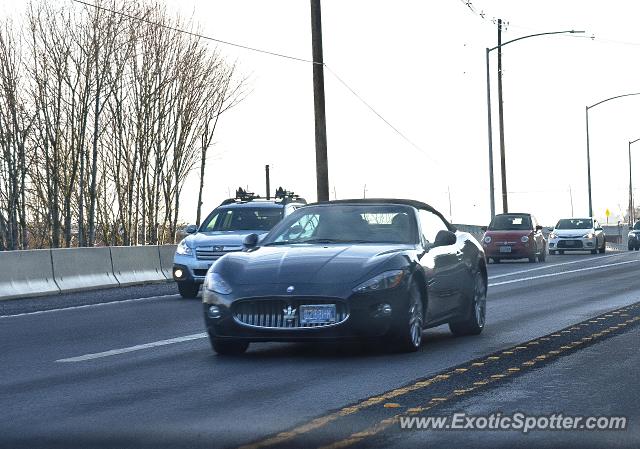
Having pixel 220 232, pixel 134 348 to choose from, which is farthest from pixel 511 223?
pixel 134 348

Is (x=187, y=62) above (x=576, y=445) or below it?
above

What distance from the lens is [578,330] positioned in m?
14.3

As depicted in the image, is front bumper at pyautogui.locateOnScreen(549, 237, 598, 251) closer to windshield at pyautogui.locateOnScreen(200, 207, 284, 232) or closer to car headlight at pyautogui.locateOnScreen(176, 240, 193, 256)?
windshield at pyautogui.locateOnScreen(200, 207, 284, 232)

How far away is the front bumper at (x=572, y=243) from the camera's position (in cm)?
5312

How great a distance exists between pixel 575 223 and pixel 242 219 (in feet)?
108

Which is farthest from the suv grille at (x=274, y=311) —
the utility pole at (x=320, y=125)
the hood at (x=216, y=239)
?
the utility pole at (x=320, y=125)

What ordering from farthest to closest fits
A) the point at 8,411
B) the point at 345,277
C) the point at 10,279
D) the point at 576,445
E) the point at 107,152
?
the point at 107,152 → the point at 10,279 → the point at 345,277 → the point at 8,411 → the point at 576,445

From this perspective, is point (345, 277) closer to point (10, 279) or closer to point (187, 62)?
point (10, 279)

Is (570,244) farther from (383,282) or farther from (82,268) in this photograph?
(383,282)

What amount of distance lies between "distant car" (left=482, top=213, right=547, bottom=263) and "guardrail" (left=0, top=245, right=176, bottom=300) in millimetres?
16306

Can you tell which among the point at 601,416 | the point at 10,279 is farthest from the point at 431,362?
the point at 10,279

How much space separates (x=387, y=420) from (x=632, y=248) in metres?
59.3

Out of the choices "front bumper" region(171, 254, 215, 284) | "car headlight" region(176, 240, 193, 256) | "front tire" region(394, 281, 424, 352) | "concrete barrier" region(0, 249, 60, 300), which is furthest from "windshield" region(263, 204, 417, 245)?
"concrete barrier" region(0, 249, 60, 300)

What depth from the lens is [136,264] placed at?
2758cm
